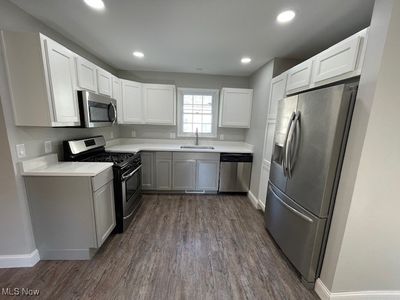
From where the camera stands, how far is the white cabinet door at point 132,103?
3.27 meters

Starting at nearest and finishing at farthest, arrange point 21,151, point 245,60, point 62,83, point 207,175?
point 21,151 → point 62,83 → point 245,60 → point 207,175

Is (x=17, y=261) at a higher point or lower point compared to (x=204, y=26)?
lower

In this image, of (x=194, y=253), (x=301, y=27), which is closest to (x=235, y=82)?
(x=301, y=27)

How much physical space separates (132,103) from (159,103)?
1.71ft

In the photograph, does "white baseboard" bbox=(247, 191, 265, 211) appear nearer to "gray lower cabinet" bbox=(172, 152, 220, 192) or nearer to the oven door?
"gray lower cabinet" bbox=(172, 152, 220, 192)

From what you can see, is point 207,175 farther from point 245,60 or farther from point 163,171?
point 245,60

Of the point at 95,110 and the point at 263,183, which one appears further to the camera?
the point at 263,183

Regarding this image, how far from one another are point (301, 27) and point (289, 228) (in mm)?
2110

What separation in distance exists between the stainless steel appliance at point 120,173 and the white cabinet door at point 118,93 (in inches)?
25.8

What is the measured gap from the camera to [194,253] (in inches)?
78.2

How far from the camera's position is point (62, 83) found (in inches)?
67.9

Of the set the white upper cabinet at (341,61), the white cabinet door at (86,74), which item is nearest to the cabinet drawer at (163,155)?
the white cabinet door at (86,74)

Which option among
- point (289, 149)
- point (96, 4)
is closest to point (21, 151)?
point (96, 4)

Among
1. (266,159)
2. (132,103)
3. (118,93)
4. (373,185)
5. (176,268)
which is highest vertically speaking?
(118,93)
